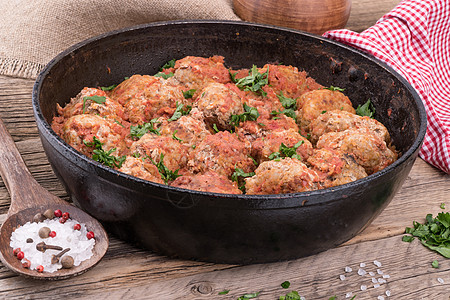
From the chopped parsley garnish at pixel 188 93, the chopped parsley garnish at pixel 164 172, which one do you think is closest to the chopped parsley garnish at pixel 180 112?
the chopped parsley garnish at pixel 188 93

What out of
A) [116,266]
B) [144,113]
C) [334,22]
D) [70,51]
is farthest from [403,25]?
[116,266]

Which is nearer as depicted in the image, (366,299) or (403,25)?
(366,299)

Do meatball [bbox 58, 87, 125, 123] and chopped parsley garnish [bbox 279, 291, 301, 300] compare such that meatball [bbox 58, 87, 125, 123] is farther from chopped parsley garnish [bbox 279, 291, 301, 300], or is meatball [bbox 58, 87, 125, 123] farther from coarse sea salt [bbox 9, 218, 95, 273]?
chopped parsley garnish [bbox 279, 291, 301, 300]

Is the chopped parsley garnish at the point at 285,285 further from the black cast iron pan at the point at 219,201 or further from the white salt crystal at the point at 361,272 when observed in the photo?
the white salt crystal at the point at 361,272

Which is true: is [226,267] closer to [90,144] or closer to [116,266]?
[116,266]

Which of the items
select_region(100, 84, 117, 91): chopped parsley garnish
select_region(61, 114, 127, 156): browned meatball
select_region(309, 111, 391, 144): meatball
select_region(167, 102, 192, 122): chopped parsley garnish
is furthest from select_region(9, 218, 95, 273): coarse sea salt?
select_region(309, 111, 391, 144): meatball
